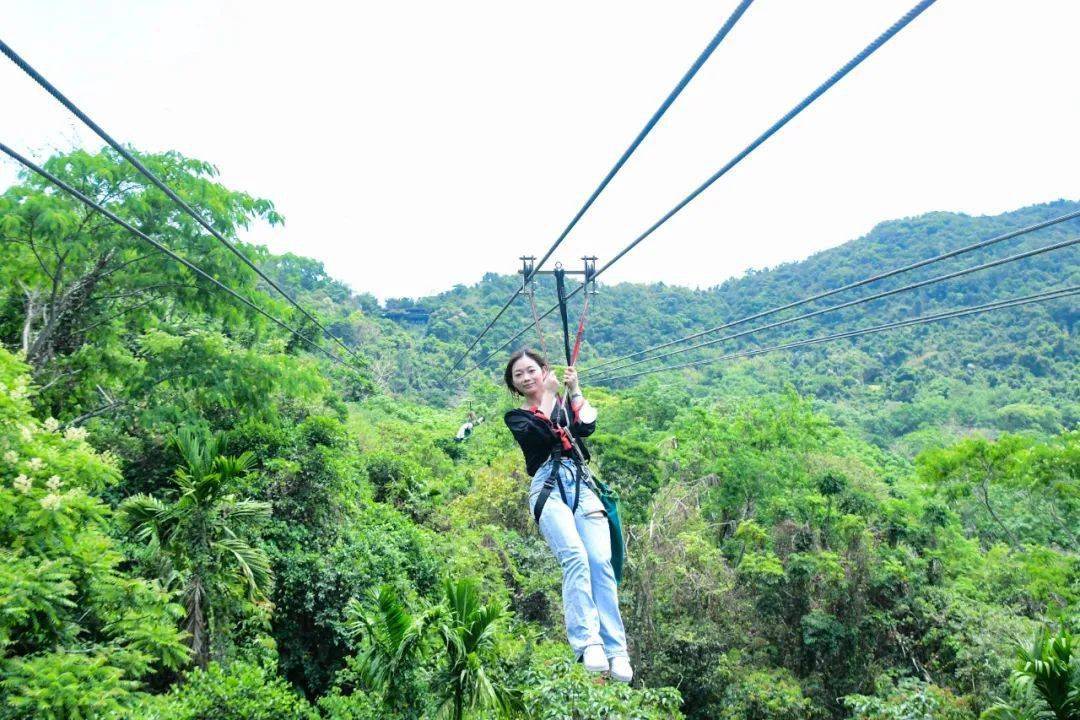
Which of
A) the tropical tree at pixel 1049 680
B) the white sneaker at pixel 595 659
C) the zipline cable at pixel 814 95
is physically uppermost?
the zipline cable at pixel 814 95

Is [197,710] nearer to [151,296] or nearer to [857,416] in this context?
[151,296]

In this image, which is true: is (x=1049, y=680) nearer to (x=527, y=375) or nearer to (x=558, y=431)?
(x=558, y=431)

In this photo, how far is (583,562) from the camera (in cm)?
335

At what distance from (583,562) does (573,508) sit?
0.29 metres

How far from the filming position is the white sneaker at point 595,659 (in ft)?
10.4

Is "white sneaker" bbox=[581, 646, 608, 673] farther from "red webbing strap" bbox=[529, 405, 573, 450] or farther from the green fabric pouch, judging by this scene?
"red webbing strap" bbox=[529, 405, 573, 450]

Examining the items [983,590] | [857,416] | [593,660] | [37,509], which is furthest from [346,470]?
[857,416]

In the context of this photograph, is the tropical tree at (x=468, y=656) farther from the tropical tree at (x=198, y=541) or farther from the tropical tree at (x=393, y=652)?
the tropical tree at (x=198, y=541)

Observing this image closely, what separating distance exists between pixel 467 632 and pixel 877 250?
218 ft

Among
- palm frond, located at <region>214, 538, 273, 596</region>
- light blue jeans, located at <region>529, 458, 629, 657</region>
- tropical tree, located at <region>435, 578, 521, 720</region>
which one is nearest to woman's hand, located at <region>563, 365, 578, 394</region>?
light blue jeans, located at <region>529, 458, 629, 657</region>

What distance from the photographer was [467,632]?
8.30 m

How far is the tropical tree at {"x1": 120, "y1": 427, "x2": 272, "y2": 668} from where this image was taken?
28.9 ft

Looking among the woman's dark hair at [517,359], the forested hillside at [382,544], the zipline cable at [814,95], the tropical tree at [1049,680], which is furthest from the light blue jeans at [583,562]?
the tropical tree at [1049,680]

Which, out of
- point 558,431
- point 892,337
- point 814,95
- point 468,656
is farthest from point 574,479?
point 892,337
